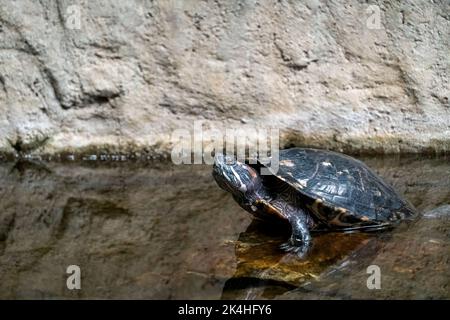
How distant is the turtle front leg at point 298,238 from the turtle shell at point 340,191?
5.1 inches

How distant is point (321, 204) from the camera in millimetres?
3104

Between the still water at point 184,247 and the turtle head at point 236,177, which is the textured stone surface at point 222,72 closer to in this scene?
the still water at point 184,247

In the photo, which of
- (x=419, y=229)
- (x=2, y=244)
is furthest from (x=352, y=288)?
(x=2, y=244)

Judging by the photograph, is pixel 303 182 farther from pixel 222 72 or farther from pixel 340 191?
pixel 222 72

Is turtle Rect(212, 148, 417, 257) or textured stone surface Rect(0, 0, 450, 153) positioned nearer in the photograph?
turtle Rect(212, 148, 417, 257)

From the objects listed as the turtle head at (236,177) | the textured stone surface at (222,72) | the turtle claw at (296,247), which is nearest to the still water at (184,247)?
the turtle claw at (296,247)

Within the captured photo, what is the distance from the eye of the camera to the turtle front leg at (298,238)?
299 cm

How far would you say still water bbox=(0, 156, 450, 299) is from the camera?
8.38ft

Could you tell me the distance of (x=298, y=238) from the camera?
120 inches

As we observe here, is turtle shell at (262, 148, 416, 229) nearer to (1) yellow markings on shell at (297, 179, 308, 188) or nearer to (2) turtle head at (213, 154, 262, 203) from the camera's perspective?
(1) yellow markings on shell at (297, 179, 308, 188)

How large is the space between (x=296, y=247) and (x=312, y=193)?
32cm

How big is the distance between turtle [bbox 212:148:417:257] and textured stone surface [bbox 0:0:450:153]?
2.10 meters

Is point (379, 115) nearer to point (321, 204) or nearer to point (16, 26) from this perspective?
point (321, 204)

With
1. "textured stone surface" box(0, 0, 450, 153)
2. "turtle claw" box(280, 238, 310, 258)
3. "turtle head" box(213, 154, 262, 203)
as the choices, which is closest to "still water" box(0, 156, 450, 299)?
"turtle claw" box(280, 238, 310, 258)
